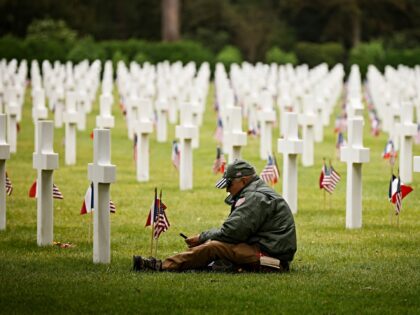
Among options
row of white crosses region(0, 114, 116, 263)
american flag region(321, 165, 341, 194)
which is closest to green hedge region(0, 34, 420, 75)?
american flag region(321, 165, 341, 194)

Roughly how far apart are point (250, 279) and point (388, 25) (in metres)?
56.8

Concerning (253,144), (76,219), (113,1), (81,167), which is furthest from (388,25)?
(76,219)

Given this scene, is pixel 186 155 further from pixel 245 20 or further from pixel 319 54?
pixel 245 20

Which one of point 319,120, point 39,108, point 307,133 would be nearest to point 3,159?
point 307,133

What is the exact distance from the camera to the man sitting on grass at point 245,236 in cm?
1048

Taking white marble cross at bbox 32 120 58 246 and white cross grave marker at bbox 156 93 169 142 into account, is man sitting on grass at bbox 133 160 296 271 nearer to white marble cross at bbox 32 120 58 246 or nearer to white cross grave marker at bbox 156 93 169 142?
white marble cross at bbox 32 120 58 246

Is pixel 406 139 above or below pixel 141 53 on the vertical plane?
below

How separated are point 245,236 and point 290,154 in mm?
4428

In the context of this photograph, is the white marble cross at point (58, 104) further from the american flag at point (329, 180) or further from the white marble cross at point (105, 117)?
the american flag at point (329, 180)

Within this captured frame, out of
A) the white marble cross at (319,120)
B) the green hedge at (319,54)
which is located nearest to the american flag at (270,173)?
the white marble cross at (319,120)

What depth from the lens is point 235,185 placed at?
35.1ft

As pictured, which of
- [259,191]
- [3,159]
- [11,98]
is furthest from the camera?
[11,98]

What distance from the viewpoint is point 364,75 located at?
47250 mm

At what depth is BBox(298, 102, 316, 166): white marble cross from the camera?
20.8 meters
